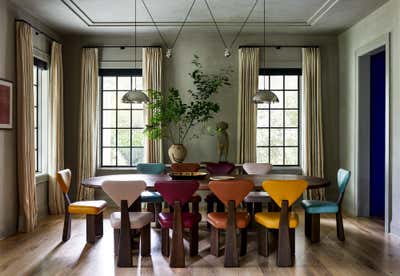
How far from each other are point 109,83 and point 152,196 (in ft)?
9.44

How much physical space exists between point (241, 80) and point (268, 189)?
3614 millimetres

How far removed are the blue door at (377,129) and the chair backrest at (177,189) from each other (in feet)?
12.2

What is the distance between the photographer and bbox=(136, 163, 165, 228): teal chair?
5895mm

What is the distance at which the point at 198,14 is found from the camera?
6.66m

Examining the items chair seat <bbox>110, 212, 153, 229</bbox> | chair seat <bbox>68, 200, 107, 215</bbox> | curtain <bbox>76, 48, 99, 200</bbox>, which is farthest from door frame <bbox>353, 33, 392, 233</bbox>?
curtain <bbox>76, 48, 99, 200</bbox>

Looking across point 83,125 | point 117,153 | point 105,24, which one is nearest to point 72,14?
point 105,24

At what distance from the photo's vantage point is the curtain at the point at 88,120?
768cm

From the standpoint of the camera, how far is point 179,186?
168 inches

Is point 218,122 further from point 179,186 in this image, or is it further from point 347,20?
point 179,186

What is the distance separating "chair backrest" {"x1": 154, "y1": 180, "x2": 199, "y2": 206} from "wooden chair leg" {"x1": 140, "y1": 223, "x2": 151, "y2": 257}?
0.62 meters

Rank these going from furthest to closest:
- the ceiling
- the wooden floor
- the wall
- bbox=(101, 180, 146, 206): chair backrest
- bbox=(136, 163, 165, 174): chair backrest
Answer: bbox=(136, 163, 165, 174): chair backrest < the ceiling < the wall < bbox=(101, 180, 146, 206): chair backrest < the wooden floor

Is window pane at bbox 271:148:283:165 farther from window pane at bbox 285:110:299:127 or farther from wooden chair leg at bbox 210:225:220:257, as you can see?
wooden chair leg at bbox 210:225:220:257

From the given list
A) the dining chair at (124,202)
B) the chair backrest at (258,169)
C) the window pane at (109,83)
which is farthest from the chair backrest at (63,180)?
the window pane at (109,83)

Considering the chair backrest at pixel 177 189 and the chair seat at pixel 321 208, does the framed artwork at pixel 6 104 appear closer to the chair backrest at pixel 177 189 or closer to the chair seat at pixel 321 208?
the chair backrest at pixel 177 189
